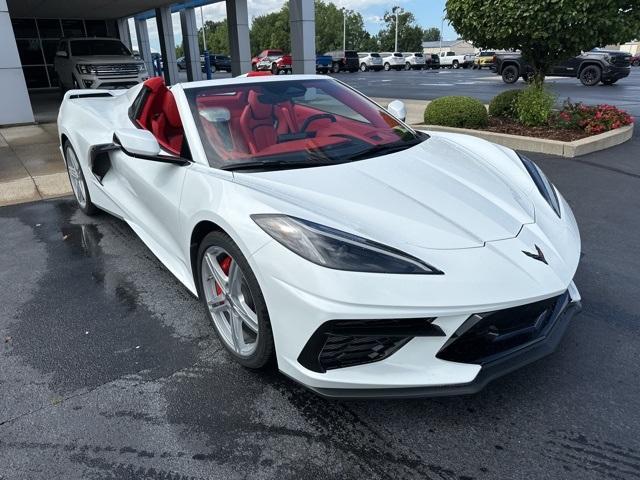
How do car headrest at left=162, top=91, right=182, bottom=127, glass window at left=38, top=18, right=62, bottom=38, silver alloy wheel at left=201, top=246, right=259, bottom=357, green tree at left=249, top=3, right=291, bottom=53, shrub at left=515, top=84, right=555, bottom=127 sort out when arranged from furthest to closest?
green tree at left=249, top=3, right=291, bottom=53 < glass window at left=38, top=18, right=62, bottom=38 < shrub at left=515, top=84, right=555, bottom=127 < car headrest at left=162, top=91, right=182, bottom=127 < silver alloy wheel at left=201, top=246, right=259, bottom=357

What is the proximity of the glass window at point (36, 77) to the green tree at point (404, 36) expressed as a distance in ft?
257

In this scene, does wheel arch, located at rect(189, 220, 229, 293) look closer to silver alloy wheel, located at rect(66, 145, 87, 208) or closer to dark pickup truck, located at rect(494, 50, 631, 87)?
silver alloy wheel, located at rect(66, 145, 87, 208)

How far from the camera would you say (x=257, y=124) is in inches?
119

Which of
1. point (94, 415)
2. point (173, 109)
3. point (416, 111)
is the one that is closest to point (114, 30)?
point (416, 111)

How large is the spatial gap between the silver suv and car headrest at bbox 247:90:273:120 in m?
12.7

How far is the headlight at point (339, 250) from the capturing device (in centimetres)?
194

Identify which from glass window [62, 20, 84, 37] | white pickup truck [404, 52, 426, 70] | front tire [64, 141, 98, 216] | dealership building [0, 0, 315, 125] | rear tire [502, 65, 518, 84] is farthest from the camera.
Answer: white pickup truck [404, 52, 426, 70]

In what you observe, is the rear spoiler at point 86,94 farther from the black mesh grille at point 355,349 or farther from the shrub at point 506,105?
the shrub at point 506,105

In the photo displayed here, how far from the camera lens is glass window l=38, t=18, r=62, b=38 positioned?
2234cm

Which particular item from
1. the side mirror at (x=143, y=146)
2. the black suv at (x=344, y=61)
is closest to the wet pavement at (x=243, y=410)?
the side mirror at (x=143, y=146)

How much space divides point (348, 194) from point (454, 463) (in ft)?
4.01

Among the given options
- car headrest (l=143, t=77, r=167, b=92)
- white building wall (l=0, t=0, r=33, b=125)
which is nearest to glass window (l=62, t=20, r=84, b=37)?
white building wall (l=0, t=0, r=33, b=125)

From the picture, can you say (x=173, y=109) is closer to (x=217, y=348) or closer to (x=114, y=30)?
(x=217, y=348)

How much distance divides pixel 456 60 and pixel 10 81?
46.6 meters
